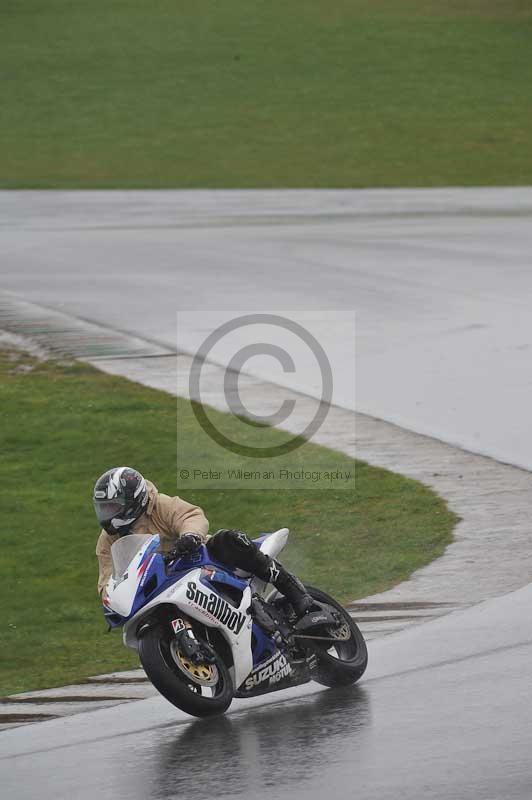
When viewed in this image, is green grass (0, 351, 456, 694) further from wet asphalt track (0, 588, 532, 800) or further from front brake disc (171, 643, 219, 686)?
front brake disc (171, 643, 219, 686)

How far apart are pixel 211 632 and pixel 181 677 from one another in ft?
1.31

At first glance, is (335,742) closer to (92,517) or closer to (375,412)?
(92,517)

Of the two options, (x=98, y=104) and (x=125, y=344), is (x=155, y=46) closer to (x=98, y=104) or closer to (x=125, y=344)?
(x=98, y=104)

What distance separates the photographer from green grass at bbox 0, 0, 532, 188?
4284 cm

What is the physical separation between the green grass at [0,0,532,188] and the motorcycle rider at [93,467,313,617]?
31249mm

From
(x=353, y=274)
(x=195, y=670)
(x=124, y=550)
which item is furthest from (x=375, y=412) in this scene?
(x=353, y=274)

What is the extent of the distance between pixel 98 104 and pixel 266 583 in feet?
151

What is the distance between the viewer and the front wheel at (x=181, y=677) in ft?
26.0

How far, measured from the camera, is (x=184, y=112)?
5153cm

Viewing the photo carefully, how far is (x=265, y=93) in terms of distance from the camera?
5378 cm

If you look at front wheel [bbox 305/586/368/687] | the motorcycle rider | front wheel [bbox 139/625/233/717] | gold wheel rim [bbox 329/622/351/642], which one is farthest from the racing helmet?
gold wheel rim [bbox 329/622/351/642]

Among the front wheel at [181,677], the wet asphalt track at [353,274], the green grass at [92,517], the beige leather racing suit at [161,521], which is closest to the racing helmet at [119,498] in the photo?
the beige leather racing suit at [161,521]

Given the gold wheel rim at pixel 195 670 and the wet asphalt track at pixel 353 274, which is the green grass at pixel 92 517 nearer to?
the wet asphalt track at pixel 353 274

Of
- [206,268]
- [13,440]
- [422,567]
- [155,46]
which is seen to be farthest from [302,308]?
[155,46]
